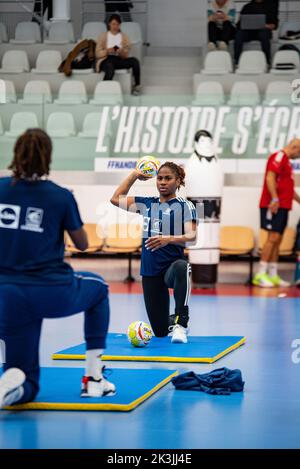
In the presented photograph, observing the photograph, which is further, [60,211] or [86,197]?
[86,197]

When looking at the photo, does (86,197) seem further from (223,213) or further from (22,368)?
(22,368)

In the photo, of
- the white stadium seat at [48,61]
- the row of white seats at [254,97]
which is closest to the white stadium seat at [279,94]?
the row of white seats at [254,97]

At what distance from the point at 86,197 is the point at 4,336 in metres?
8.19

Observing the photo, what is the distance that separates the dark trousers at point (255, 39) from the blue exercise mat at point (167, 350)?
659 centimetres

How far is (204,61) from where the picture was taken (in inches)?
542

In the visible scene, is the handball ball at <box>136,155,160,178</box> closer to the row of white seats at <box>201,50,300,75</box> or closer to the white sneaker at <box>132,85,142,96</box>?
the row of white seats at <box>201,50,300,75</box>

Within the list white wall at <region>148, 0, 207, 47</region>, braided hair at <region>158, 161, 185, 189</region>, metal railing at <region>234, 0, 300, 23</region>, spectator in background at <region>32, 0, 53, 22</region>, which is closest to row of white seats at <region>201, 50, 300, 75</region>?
metal railing at <region>234, 0, 300, 23</region>

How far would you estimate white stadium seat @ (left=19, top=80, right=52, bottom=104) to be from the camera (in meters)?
12.5

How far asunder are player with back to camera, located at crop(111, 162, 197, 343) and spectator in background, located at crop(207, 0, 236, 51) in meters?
4.99

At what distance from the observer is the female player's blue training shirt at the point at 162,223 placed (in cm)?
741

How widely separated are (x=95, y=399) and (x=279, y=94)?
840cm

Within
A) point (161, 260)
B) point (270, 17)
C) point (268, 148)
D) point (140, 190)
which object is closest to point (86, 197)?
point (140, 190)

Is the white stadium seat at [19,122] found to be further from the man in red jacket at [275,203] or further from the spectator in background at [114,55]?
the man in red jacket at [275,203]

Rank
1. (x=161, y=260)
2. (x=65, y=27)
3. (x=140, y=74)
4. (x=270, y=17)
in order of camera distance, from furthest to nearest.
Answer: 1. (x=140, y=74)
2. (x=270, y=17)
3. (x=65, y=27)
4. (x=161, y=260)
